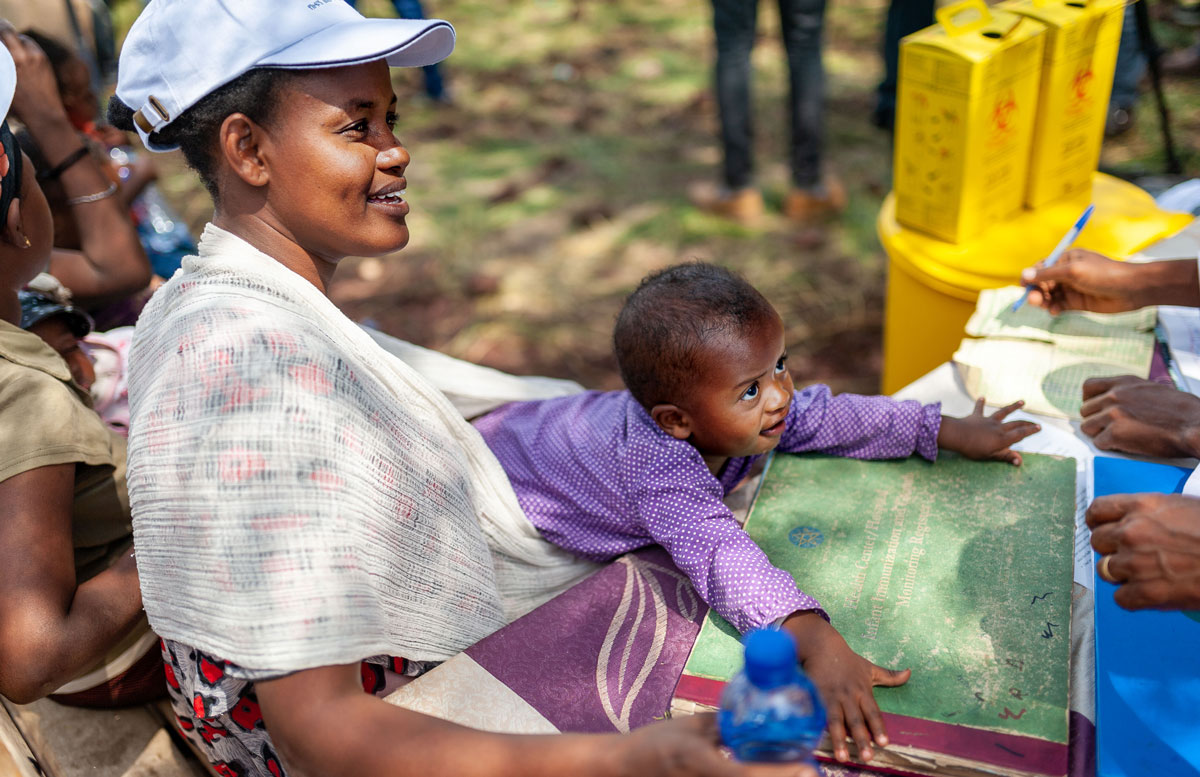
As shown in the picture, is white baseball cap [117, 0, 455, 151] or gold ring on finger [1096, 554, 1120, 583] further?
white baseball cap [117, 0, 455, 151]

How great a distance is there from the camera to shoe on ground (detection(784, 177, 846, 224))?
438 cm

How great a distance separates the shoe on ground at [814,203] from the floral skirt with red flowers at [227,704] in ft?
11.3

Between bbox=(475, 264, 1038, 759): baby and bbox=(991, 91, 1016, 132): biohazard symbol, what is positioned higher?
bbox=(991, 91, 1016, 132): biohazard symbol

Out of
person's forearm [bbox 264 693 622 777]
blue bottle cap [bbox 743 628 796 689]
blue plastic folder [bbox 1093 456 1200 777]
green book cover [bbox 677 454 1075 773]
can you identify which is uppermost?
blue bottle cap [bbox 743 628 796 689]

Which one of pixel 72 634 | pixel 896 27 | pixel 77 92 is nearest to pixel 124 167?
pixel 77 92

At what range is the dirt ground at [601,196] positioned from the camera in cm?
387

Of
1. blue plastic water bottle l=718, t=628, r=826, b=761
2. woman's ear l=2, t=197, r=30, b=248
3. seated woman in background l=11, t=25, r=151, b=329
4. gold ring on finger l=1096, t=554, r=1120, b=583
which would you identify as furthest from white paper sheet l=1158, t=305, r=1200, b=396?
seated woman in background l=11, t=25, r=151, b=329

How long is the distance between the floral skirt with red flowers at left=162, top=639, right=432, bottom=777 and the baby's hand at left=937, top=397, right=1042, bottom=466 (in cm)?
98

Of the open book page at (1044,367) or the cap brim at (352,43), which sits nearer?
the cap brim at (352,43)

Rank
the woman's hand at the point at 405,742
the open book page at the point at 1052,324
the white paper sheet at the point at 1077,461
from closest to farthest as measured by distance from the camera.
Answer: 1. the woman's hand at the point at 405,742
2. the white paper sheet at the point at 1077,461
3. the open book page at the point at 1052,324

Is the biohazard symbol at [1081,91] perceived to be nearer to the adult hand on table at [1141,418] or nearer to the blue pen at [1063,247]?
the blue pen at [1063,247]

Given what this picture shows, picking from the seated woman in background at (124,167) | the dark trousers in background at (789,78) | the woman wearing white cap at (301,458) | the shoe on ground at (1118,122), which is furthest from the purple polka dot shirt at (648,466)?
the shoe on ground at (1118,122)

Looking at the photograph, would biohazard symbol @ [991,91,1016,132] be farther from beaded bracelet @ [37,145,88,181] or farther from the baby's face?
beaded bracelet @ [37,145,88,181]

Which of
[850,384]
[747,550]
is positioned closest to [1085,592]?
[747,550]
